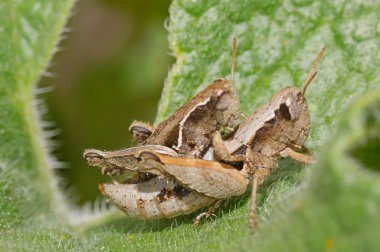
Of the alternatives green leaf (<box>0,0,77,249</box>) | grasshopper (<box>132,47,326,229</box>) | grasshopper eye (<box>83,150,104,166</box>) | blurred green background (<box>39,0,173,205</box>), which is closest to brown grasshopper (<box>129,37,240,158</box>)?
grasshopper (<box>132,47,326,229</box>)

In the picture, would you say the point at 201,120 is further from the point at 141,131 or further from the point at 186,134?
the point at 141,131

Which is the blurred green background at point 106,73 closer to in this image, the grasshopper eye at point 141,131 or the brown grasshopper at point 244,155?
the grasshopper eye at point 141,131

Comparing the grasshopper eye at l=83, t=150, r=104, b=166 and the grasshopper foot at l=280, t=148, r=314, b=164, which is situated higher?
the grasshopper foot at l=280, t=148, r=314, b=164

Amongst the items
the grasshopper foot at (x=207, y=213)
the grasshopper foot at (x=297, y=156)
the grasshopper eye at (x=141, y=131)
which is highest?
the grasshopper foot at (x=297, y=156)

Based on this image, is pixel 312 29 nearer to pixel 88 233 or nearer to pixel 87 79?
pixel 88 233

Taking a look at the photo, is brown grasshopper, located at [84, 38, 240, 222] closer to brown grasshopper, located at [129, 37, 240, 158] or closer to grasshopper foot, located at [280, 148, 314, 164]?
brown grasshopper, located at [129, 37, 240, 158]

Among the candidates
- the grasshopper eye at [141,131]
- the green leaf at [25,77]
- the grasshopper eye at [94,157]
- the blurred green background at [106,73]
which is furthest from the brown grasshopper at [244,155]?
the blurred green background at [106,73]

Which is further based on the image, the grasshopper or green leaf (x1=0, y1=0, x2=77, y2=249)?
green leaf (x1=0, y1=0, x2=77, y2=249)

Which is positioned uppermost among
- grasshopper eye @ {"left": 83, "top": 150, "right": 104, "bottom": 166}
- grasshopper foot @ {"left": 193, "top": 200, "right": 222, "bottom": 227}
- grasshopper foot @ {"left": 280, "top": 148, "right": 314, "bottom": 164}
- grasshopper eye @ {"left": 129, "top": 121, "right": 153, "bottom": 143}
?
grasshopper foot @ {"left": 280, "top": 148, "right": 314, "bottom": 164}

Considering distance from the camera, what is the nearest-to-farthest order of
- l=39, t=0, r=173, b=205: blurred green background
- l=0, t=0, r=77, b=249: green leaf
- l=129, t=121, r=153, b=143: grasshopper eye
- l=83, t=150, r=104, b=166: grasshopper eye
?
l=83, t=150, r=104, b=166: grasshopper eye, l=129, t=121, r=153, b=143: grasshopper eye, l=0, t=0, r=77, b=249: green leaf, l=39, t=0, r=173, b=205: blurred green background
